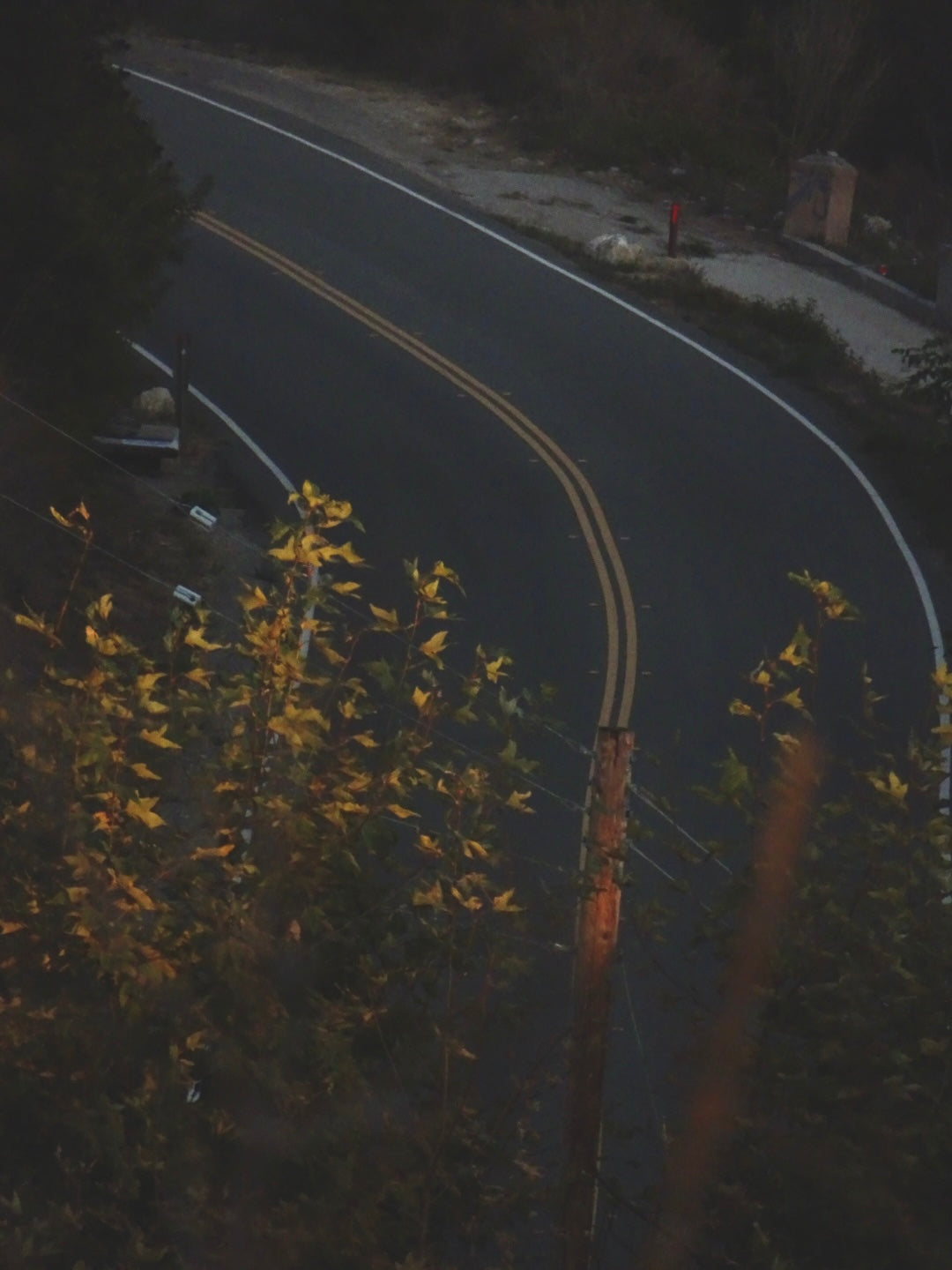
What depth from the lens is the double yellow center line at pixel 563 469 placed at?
57.6 ft

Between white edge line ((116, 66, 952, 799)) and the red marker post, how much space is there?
1.97 m

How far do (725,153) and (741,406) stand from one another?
12681 mm

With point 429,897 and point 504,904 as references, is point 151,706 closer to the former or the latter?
point 429,897

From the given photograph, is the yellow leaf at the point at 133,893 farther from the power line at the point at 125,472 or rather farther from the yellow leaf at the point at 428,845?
the power line at the point at 125,472

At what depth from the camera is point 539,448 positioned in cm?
2297

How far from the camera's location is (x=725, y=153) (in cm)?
3600

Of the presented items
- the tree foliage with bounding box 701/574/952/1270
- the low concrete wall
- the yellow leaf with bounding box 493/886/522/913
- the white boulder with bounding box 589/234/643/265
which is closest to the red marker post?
the white boulder with bounding box 589/234/643/265

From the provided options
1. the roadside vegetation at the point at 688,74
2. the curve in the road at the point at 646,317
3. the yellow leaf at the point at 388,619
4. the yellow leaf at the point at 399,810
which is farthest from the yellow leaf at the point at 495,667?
the roadside vegetation at the point at 688,74

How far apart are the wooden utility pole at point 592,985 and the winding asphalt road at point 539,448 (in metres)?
8.52

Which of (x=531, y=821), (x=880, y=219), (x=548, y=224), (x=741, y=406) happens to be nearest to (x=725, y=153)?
(x=880, y=219)

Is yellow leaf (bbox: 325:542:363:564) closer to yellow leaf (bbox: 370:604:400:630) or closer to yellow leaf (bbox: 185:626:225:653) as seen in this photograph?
yellow leaf (bbox: 370:604:400:630)

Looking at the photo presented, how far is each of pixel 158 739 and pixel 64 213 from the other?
13.4 m

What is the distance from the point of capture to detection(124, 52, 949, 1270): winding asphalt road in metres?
18.1

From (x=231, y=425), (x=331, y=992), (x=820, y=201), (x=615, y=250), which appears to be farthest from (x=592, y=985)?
(x=820, y=201)
